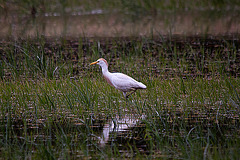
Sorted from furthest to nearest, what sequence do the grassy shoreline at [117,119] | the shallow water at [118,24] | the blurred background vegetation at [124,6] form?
1. the blurred background vegetation at [124,6]
2. the shallow water at [118,24]
3. the grassy shoreline at [117,119]

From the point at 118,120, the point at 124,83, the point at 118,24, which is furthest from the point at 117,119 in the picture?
the point at 118,24

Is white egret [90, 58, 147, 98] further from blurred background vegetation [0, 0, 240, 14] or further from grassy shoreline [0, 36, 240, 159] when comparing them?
blurred background vegetation [0, 0, 240, 14]

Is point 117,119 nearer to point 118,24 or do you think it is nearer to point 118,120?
point 118,120

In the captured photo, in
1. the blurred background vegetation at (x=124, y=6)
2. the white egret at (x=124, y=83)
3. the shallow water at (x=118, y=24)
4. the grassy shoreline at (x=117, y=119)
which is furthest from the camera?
the blurred background vegetation at (x=124, y=6)

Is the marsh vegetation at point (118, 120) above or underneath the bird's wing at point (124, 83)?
underneath

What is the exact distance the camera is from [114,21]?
20.8m

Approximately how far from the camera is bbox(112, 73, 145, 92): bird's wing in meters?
7.16

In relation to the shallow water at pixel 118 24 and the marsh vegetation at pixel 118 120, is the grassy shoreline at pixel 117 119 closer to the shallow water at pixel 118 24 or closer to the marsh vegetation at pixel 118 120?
the marsh vegetation at pixel 118 120

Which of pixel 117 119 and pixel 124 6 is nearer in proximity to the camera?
pixel 117 119

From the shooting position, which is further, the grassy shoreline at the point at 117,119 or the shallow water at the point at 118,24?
the shallow water at the point at 118,24

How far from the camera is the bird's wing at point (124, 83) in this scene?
23.5ft

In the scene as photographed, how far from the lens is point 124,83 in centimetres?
721

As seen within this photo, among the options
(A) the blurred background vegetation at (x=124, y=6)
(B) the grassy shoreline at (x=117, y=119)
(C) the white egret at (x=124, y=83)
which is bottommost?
(B) the grassy shoreline at (x=117, y=119)

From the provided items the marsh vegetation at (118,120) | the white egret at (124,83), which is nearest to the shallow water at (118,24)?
the marsh vegetation at (118,120)
